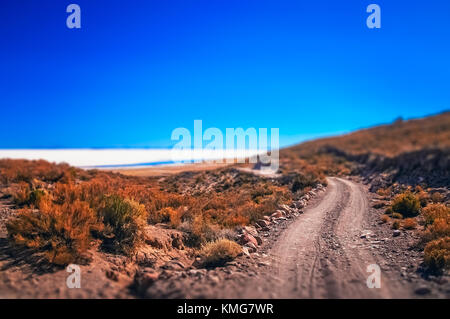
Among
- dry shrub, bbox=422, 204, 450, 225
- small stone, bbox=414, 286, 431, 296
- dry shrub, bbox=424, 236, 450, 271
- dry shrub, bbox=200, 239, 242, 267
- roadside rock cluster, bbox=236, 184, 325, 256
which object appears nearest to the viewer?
small stone, bbox=414, 286, 431, 296

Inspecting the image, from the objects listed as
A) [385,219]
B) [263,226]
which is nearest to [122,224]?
[263,226]

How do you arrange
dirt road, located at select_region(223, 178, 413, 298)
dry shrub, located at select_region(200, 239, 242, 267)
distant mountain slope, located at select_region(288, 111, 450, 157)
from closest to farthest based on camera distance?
dirt road, located at select_region(223, 178, 413, 298)
dry shrub, located at select_region(200, 239, 242, 267)
distant mountain slope, located at select_region(288, 111, 450, 157)

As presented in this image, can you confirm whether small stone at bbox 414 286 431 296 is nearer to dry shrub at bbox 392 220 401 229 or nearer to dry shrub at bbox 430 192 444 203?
dry shrub at bbox 392 220 401 229

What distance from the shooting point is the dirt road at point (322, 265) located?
4959mm

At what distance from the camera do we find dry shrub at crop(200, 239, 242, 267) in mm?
6594

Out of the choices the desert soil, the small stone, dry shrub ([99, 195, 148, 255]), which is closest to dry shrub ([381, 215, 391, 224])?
the desert soil

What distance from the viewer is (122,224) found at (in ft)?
24.6

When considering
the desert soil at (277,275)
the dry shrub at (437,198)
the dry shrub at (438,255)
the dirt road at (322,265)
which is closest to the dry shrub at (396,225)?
the desert soil at (277,275)

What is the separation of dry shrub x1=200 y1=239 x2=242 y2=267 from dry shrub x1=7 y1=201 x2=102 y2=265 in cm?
265

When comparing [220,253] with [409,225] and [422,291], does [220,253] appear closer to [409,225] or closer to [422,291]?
[422,291]

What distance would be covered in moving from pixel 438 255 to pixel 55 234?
317 inches

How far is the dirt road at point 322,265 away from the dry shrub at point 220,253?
89 cm

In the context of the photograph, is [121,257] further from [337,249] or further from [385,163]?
[385,163]
